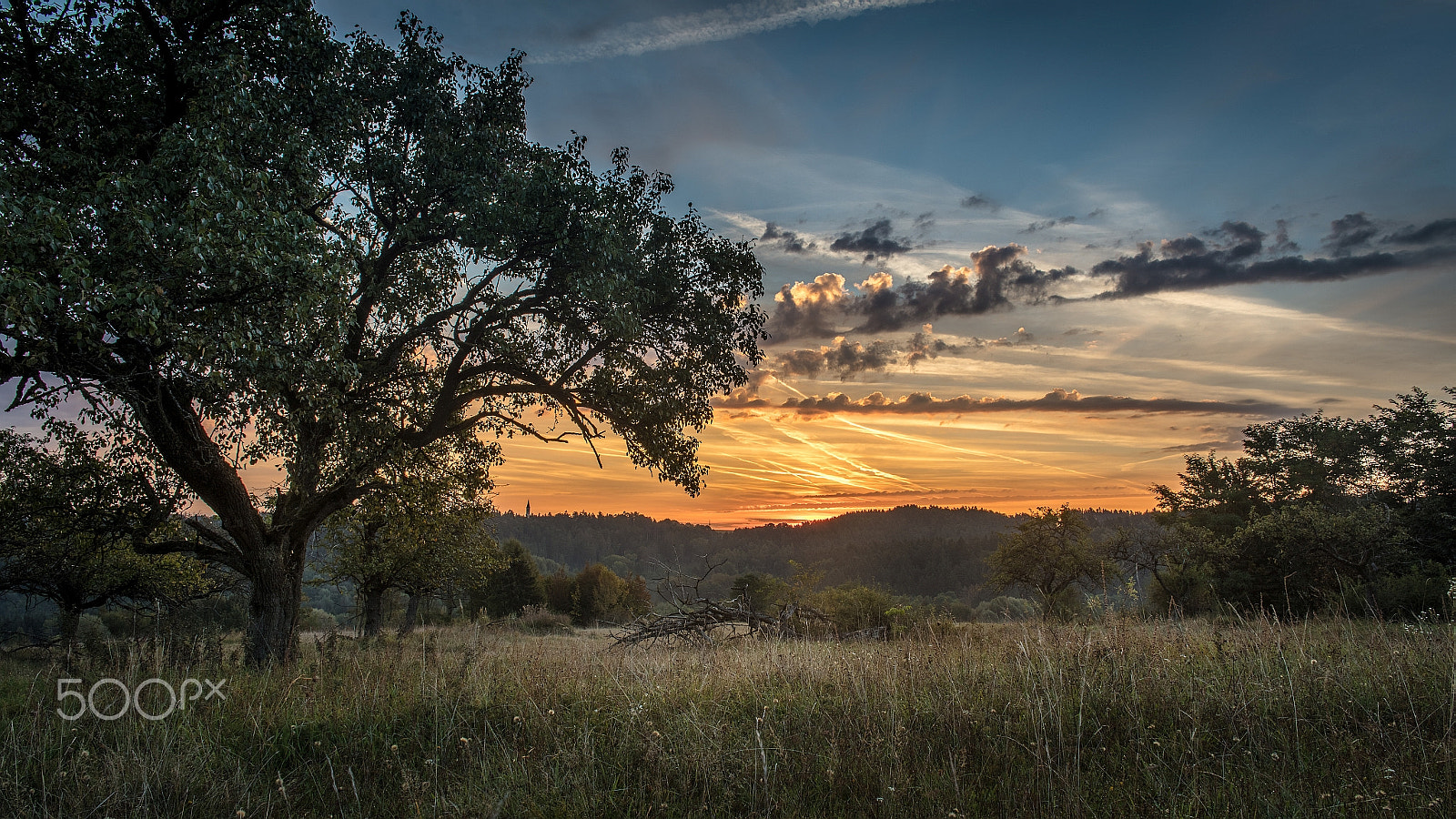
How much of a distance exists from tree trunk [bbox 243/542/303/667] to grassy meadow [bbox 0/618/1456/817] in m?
4.91

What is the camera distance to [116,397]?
892 centimetres

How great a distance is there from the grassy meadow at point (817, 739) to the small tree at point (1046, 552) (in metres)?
33.1

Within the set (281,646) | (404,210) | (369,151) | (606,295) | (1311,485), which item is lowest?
(281,646)

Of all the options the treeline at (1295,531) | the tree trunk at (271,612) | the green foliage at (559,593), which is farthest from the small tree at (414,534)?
the green foliage at (559,593)

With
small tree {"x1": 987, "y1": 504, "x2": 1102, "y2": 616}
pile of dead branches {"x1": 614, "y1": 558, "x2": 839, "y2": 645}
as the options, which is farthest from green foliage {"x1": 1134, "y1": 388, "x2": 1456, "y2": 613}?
pile of dead branches {"x1": 614, "y1": 558, "x2": 839, "y2": 645}

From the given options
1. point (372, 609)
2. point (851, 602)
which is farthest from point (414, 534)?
point (851, 602)

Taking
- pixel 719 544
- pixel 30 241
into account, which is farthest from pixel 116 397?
pixel 719 544

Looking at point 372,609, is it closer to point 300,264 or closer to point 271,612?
point 271,612

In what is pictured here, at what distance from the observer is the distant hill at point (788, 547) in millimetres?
117531

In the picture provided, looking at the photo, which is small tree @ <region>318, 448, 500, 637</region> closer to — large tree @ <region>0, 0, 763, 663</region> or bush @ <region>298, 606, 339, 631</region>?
large tree @ <region>0, 0, 763, 663</region>

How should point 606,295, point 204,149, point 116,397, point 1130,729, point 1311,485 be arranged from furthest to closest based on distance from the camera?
point 1311,485
point 606,295
point 116,397
point 204,149
point 1130,729

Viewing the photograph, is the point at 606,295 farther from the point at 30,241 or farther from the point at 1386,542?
the point at 1386,542

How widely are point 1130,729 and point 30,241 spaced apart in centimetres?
1123

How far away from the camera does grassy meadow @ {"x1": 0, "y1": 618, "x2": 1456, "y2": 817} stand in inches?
154
